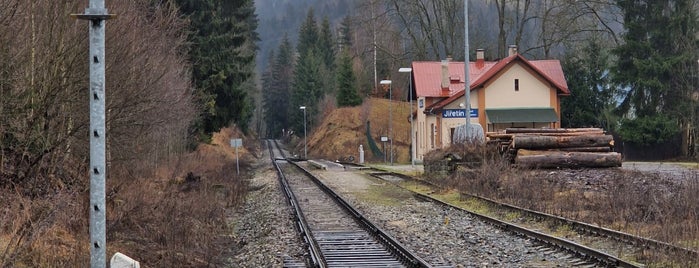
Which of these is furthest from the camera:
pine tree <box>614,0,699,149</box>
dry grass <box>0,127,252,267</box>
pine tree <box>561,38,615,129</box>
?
pine tree <box>561,38,615,129</box>

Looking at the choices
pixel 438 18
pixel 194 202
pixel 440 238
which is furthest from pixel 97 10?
pixel 438 18

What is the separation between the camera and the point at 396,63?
58.2 m

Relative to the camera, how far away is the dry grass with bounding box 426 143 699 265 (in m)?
12.0

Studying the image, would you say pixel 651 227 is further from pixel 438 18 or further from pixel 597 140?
pixel 438 18

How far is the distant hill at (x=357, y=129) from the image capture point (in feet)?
229

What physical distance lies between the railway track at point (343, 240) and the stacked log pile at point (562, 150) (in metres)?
6.51

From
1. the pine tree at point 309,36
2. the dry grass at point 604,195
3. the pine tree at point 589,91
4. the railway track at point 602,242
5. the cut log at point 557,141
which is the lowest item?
the railway track at point 602,242

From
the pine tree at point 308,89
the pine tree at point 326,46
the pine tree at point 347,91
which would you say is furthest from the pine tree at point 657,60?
the pine tree at point 326,46

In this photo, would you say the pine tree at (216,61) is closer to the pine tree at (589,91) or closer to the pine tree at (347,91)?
the pine tree at (589,91)

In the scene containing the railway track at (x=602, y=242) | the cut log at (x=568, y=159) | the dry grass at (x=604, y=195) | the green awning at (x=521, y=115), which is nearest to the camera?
the railway track at (x=602, y=242)

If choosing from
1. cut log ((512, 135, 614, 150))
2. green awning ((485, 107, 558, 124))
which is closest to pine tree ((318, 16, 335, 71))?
green awning ((485, 107, 558, 124))

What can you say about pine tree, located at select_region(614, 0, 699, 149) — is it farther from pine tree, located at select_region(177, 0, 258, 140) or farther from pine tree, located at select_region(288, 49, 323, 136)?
pine tree, located at select_region(288, 49, 323, 136)

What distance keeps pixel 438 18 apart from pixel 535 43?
26.2 ft

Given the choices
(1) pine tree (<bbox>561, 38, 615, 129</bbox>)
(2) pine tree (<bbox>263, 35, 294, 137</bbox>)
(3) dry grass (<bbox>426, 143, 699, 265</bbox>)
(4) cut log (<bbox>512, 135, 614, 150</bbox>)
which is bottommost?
(3) dry grass (<bbox>426, 143, 699, 265</bbox>)
